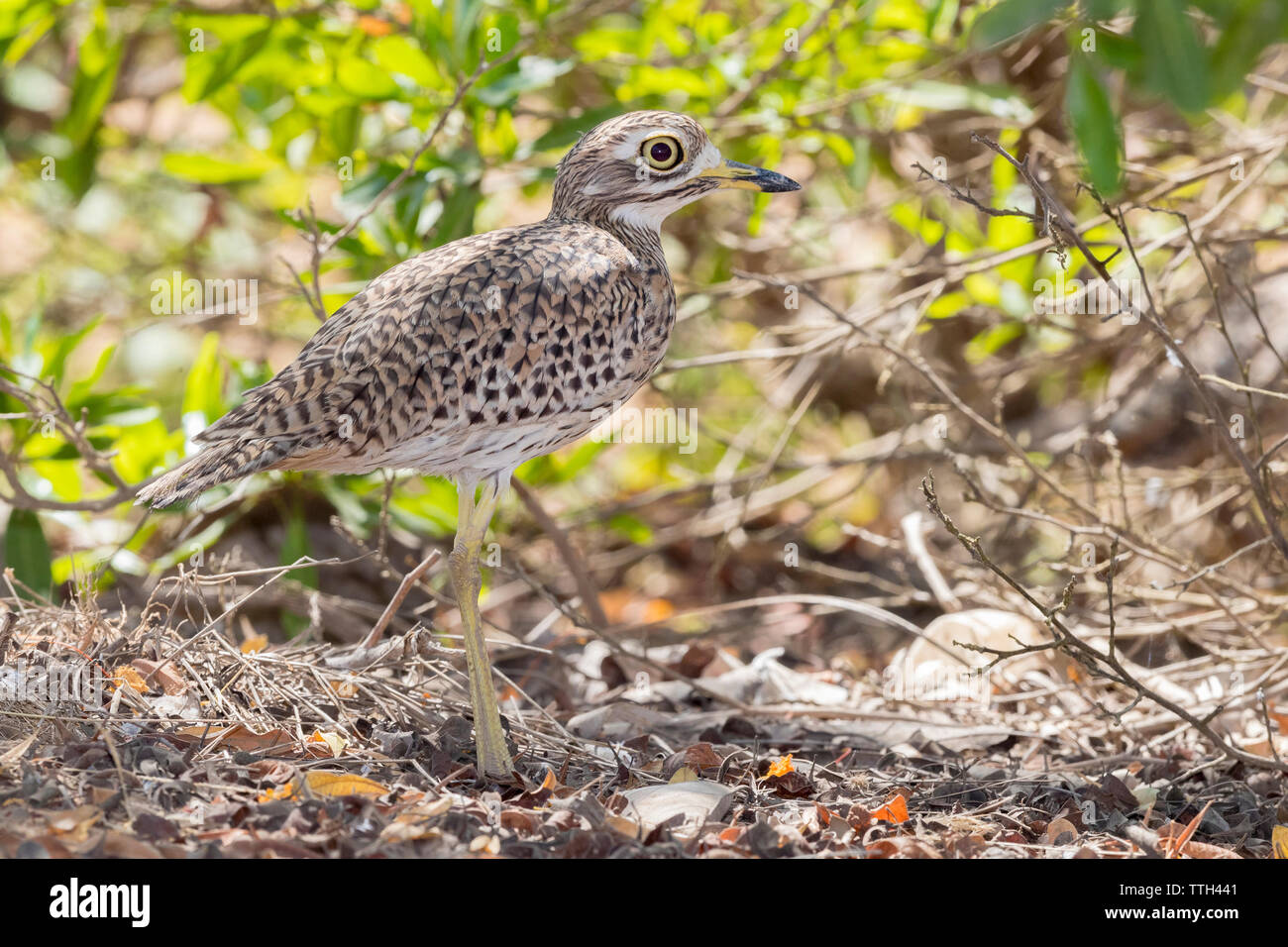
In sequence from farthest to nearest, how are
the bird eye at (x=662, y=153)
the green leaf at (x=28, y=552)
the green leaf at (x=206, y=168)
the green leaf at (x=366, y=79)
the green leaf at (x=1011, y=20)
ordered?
the green leaf at (x=206, y=168)
the green leaf at (x=366, y=79)
the green leaf at (x=28, y=552)
the bird eye at (x=662, y=153)
the green leaf at (x=1011, y=20)

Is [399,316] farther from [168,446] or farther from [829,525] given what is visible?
[829,525]

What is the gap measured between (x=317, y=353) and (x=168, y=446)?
1752mm

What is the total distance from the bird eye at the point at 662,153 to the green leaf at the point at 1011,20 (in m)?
1.67

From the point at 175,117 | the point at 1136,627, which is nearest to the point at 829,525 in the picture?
the point at 1136,627

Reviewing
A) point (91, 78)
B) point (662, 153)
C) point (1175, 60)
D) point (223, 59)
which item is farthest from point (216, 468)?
point (91, 78)

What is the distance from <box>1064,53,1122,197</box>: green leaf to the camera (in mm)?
2525

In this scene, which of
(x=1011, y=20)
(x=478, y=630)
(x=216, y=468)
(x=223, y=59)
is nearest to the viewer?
(x=1011, y=20)

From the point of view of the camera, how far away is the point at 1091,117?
99.2 inches

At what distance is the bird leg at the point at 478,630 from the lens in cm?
307

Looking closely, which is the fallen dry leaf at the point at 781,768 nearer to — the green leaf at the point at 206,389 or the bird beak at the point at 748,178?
the bird beak at the point at 748,178

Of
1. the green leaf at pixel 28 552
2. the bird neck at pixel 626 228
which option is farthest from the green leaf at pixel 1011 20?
the green leaf at pixel 28 552

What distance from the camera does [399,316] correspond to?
10.1 feet

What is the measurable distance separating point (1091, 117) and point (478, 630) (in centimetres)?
191

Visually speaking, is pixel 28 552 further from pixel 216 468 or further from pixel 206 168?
pixel 216 468
